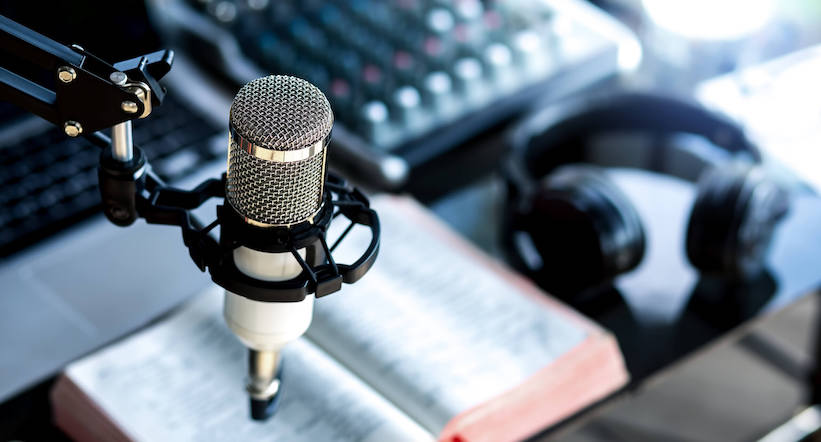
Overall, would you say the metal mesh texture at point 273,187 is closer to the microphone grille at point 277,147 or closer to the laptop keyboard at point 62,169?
the microphone grille at point 277,147

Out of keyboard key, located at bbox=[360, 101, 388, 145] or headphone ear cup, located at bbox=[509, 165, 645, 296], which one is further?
keyboard key, located at bbox=[360, 101, 388, 145]

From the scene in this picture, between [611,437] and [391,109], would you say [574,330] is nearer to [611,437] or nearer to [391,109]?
[391,109]

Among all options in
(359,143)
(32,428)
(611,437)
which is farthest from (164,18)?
(611,437)

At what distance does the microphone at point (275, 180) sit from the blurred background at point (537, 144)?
0.86 feet

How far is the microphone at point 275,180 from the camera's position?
40cm

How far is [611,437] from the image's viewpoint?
4.23 ft

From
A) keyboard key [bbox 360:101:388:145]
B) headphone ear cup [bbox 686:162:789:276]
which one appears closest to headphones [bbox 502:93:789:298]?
headphone ear cup [bbox 686:162:789:276]

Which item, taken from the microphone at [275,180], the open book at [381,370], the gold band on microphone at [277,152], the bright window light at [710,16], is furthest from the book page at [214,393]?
the bright window light at [710,16]

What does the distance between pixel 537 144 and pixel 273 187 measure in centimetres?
47

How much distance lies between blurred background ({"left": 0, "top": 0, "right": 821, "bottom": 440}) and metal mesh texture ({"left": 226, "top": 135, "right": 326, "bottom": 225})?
31 cm

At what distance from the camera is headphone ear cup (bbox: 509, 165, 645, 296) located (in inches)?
28.3

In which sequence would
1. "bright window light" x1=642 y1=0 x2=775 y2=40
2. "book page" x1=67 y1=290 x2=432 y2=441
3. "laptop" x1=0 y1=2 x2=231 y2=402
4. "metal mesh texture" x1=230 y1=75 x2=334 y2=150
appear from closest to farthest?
"metal mesh texture" x1=230 y1=75 x2=334 y2=150
"book page" x1=67 y1=290 x2=432 y2=441
"laptop" x1=0 y1=2 x2=231 y2=402
"bright window light" x1=642 y1=0 x2=775 y2=40

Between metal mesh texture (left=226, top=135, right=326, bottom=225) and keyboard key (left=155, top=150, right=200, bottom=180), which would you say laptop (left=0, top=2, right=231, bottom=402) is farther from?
metal mesh texture (left=226, top=135, right=326, bottom=225)

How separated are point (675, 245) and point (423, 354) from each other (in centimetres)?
30
